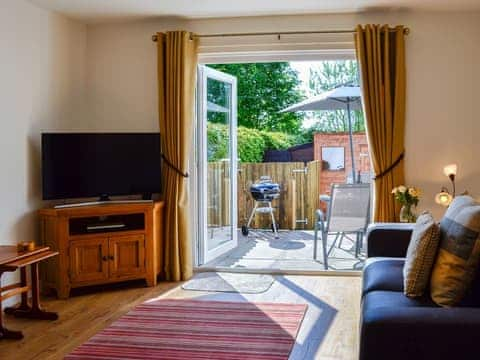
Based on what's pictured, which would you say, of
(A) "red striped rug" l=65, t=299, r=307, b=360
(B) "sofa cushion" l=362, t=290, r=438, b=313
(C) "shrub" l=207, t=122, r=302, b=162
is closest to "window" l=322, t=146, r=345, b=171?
(C) "shrub" l=207, t=122, r=302, b=162

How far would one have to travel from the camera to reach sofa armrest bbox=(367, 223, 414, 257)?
11.6 ft

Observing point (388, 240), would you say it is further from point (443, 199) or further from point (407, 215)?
point (443, 199)

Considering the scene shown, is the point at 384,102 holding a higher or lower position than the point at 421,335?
higher

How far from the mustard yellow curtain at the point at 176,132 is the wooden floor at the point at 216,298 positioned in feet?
Answer: 1.06

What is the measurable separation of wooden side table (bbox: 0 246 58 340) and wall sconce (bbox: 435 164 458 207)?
3081 mm

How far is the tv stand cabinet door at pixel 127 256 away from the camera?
4.52 metres

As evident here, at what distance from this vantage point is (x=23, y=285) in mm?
3807

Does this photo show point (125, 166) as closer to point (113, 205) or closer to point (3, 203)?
point (113, 205)

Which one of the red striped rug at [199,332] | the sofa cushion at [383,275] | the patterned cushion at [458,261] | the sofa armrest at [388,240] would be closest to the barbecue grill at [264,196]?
the red striped rug at [199,332]

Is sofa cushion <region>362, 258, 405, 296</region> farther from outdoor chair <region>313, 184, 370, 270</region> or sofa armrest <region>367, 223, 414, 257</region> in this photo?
outdoor chair <region>313, 184, 370, 270</region>

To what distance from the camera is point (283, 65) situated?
9469mm

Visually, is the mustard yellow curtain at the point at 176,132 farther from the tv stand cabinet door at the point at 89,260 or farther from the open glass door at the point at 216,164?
the tv stand cabinet door at the point at 89,260

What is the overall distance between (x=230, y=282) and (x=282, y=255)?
1524 mm

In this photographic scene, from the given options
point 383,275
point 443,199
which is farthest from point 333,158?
point 383,275
